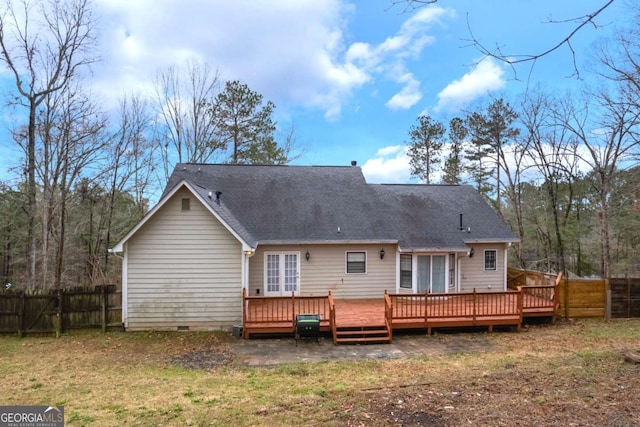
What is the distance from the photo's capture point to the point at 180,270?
1109 cm

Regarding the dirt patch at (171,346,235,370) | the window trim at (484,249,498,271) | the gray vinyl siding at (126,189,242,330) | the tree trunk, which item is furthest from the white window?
the tree trunk

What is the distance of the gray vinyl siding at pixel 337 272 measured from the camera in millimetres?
13580

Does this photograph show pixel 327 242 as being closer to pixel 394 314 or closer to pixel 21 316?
pixel 394 314

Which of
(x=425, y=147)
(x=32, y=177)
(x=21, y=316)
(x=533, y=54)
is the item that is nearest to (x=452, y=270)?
(x=533, y=54)

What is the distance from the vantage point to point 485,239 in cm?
1461

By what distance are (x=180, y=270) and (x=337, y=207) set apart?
7043mm

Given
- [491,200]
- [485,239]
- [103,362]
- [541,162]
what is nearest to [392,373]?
[103,362]

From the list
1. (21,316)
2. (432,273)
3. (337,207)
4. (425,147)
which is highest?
(425,147)

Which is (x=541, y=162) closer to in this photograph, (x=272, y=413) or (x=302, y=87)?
(x=302, y=87)

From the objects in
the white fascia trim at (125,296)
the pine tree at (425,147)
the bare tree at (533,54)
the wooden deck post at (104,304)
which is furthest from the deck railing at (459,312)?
the pine tree at (425,147)

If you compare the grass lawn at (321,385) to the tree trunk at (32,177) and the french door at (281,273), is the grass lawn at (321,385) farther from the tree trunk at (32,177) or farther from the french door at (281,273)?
the tree trunk at (32,177)

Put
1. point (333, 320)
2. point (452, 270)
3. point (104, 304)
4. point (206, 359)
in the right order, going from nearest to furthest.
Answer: point (206, 359) < point (333, 320) < point (104, 304) < point (452, 270)

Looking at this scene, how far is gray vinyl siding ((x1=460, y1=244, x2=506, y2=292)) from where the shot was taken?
48.6 ft

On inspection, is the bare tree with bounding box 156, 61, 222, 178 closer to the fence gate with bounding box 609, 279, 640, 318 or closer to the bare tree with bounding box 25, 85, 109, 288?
the bare tree with bounding box 25, 85, 109, 288
